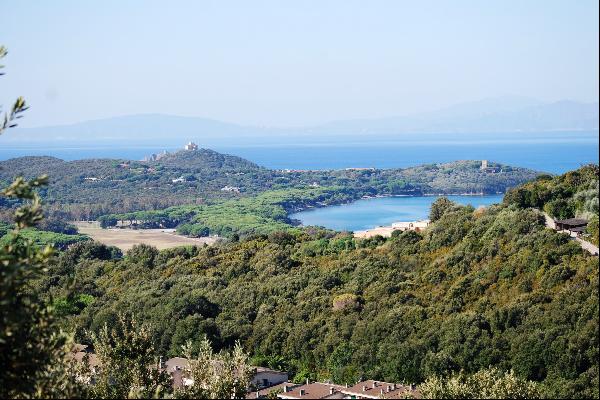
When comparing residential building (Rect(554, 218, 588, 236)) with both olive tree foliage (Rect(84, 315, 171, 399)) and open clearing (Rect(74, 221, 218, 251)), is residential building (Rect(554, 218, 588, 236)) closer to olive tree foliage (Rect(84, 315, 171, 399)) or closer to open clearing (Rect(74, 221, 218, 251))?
olive tree foliage (Rect(84, 315, 171, 399))

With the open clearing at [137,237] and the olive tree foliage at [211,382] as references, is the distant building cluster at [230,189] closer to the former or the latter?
the open clearing at [137,237]

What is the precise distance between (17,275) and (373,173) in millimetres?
121888

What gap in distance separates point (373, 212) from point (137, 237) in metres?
29.2

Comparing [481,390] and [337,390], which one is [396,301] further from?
[481,390]

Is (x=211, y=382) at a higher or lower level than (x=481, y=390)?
higher

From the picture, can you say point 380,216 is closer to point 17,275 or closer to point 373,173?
point 373,173

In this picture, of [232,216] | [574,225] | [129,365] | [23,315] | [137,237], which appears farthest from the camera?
[232,216]

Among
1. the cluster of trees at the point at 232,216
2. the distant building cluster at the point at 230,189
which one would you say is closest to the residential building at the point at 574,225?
the cluster of trees at the point at 232,216

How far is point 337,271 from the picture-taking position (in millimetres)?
34062

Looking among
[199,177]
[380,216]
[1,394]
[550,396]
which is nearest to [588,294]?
[550,396]

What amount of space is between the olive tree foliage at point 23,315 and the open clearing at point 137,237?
2258 inches

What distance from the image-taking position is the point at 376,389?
2233cm

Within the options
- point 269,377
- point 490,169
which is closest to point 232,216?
point 490,169

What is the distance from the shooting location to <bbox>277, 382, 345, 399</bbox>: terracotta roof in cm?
2192
